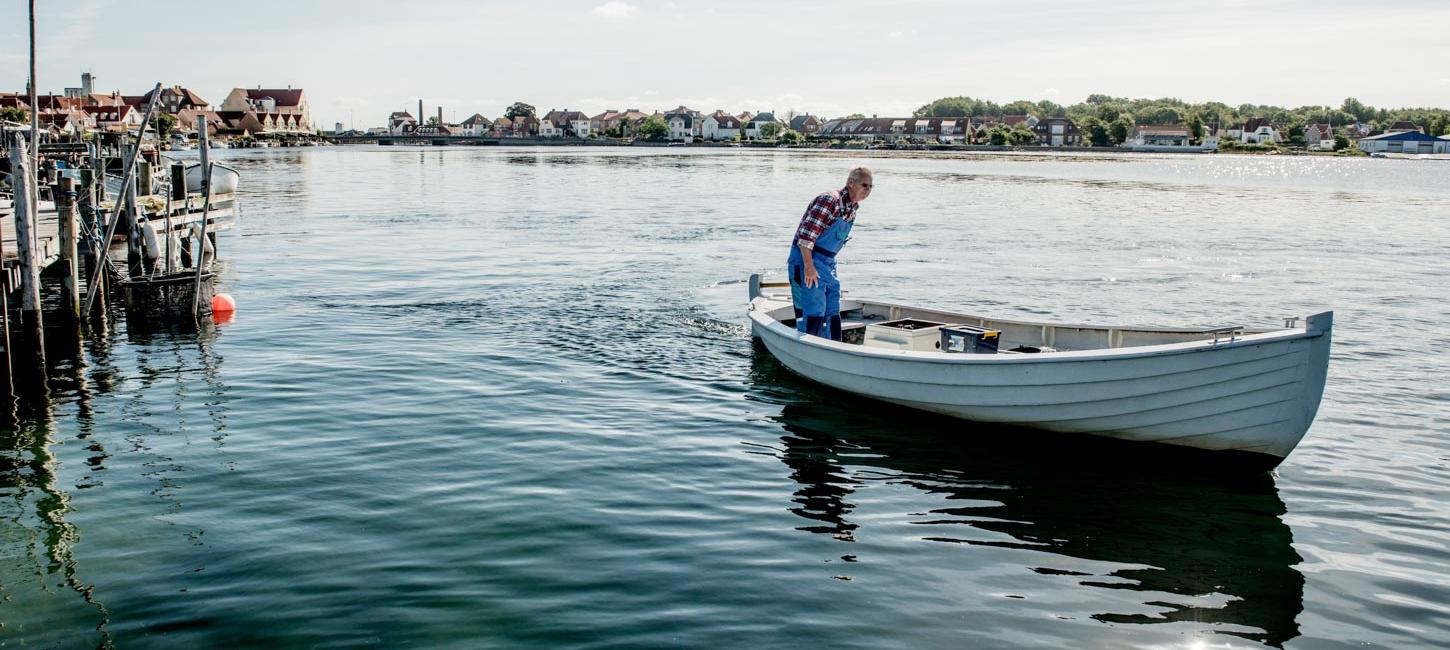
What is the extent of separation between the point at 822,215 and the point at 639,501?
4398mm

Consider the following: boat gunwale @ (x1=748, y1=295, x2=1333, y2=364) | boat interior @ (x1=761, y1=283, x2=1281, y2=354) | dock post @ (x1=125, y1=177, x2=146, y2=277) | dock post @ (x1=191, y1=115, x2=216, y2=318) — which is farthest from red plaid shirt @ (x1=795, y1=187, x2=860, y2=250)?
dock post @ (x1=125, y1=177, x2=146, y2=277)

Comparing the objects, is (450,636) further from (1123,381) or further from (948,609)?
(1123,381)

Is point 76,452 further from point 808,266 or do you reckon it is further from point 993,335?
point 993,335

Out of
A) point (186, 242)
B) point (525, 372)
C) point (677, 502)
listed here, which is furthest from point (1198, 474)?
point (186, 242)

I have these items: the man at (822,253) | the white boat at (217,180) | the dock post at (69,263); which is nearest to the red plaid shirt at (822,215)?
the man at (822,253)

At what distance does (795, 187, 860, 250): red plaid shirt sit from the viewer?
496 inches

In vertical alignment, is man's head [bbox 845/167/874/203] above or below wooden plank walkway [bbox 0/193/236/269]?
above

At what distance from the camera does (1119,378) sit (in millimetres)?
10680

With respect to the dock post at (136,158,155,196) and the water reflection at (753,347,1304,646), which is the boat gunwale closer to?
the water reflection at (753,347,1304,646)

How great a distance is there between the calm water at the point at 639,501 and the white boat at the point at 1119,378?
40cm

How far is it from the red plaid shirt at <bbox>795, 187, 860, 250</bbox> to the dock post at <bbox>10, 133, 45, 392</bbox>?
33.1 feet

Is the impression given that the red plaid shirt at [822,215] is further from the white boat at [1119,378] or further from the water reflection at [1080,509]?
the water reflection at [1080,509]

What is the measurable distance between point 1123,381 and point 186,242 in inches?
867

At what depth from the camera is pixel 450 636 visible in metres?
7.14
